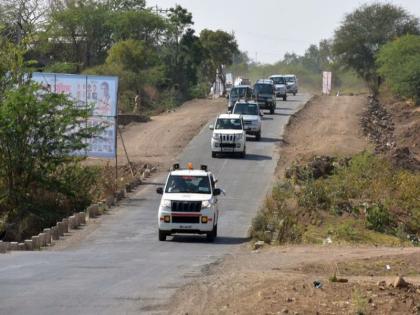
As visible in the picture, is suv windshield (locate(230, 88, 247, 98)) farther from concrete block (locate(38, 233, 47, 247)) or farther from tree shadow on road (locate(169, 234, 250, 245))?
concrete block (locate(38, 233, 47, 247))

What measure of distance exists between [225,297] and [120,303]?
1628mm

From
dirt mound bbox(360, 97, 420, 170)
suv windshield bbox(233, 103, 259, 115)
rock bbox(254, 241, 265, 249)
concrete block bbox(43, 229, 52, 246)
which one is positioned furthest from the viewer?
suv windshield bbox(233, 103, 259, 115)

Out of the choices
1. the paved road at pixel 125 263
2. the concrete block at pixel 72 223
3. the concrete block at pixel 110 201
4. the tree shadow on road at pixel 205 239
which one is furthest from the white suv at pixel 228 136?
the tree shadow on road at pixel 205 239

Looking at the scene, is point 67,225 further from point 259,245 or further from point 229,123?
point 229,123

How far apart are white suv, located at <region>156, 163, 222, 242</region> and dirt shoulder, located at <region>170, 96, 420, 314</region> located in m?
1.45

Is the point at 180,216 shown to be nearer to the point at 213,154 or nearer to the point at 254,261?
the point at 254,261

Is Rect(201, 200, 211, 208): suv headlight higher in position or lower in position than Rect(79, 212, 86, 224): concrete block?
higher

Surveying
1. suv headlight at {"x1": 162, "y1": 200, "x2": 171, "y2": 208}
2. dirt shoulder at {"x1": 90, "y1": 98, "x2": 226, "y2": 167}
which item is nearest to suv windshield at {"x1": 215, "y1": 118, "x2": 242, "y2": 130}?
dirt shoulder at {"x1": 90, "y1": 98, "x2": 226, "y2": 167}

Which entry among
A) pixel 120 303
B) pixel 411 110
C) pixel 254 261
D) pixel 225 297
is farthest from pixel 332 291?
pixel 411 110

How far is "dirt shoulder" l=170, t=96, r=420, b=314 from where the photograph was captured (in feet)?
50.6

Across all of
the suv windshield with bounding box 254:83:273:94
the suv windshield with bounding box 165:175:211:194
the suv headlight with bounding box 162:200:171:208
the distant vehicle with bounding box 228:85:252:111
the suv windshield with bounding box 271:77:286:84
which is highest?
the suv windshield with bounding box 271:77:286:84

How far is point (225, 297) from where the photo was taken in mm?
16719

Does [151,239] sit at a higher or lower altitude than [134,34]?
lower

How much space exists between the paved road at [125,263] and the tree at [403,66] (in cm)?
4328
